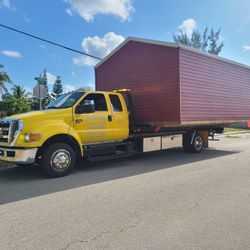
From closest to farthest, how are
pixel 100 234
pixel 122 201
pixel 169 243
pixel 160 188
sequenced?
pixel 169 243 < pixel 100 234 < pixel 122 201 < pixel 160 188

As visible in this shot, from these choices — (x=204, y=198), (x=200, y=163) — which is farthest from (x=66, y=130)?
(x=200, y=163)

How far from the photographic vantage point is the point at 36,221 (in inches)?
160

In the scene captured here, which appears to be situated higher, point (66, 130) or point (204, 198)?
point (66, 130)

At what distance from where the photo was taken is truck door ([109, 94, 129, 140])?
335 inches

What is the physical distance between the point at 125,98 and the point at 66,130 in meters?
3.41

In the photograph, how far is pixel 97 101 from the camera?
8266 millimetres

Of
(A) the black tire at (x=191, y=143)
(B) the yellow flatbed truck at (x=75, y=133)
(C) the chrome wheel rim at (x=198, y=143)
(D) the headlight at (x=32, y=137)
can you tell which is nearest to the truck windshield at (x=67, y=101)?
(B) the yellow flatbed truck at (x=75, y=133)

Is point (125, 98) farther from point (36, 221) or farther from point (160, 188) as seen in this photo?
point (36, 221)

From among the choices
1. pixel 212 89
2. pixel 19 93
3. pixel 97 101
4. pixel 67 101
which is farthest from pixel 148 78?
pixel 19 93

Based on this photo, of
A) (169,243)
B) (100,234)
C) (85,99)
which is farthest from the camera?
(85,99)

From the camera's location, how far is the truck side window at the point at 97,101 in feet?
26.1

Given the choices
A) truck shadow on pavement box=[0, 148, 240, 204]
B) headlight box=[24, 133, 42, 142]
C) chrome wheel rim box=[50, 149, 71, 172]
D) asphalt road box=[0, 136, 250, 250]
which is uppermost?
headlight box=[24, 133, 42, 142]

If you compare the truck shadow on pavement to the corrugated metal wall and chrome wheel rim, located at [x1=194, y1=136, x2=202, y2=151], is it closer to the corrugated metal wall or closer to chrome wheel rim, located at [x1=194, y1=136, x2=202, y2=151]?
chrome wheel rim, located at [x1=194, y1=136, x2=202, y2=151]

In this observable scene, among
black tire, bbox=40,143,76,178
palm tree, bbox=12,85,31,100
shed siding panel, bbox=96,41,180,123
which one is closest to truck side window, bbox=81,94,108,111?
black tire, bbox=40,143,76,178
